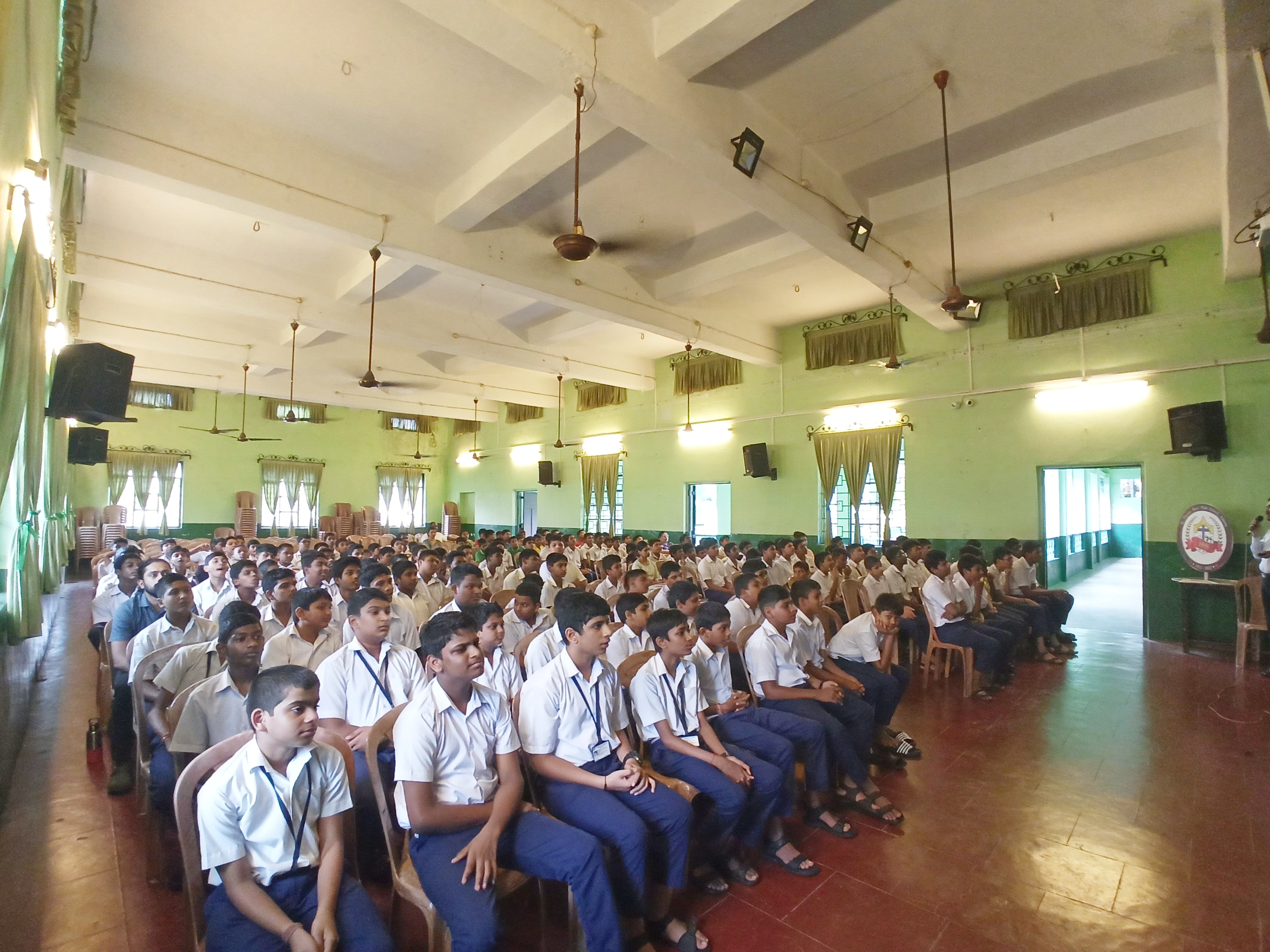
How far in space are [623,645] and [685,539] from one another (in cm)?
652

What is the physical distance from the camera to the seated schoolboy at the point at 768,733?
2.62 m

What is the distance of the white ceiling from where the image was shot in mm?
3469

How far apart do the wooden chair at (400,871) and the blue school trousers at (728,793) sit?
762 mm

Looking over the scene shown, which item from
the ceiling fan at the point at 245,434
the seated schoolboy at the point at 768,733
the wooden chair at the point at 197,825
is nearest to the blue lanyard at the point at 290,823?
the wooden chair at the point at 197,825

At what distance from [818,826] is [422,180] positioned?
5.33 meters

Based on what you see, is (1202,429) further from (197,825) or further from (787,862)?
(197,825)

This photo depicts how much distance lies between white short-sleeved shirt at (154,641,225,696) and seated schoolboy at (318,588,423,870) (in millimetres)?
492

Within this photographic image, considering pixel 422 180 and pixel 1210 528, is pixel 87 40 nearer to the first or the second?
pixel 422 180

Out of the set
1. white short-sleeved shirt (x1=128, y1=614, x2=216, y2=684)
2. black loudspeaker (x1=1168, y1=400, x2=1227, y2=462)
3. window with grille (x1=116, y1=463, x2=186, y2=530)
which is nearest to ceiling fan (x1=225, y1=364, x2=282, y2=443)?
window with grille (x1=116, y1=463, x2=186, y2=530)

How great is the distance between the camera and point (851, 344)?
9141 millimetres

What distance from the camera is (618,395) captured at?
12.7 metres

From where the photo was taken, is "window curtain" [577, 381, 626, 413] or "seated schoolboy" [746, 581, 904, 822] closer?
"seated schoolboy" [746, 581, 904, 822]

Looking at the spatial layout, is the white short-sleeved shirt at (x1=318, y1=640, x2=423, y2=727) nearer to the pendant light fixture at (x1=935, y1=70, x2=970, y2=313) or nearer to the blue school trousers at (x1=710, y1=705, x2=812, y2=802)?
the blue school trousers at (x1=710, y1=705, x2=812, y2=802)

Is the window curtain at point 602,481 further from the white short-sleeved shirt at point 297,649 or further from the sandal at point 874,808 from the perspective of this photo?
the sandal at point 874,808
